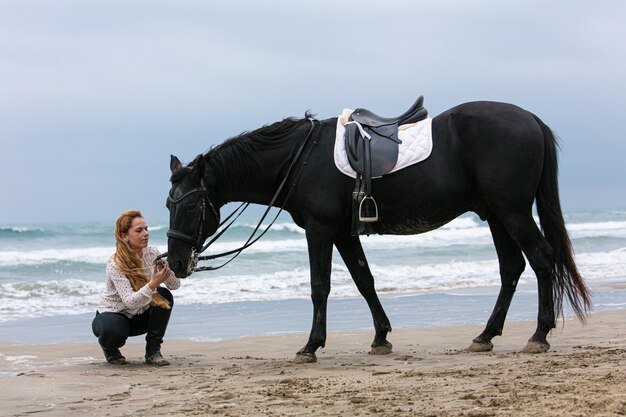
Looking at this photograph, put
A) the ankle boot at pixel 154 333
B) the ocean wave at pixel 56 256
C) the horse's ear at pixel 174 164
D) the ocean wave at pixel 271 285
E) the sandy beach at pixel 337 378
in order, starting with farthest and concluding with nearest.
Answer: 1. the ocean wave at pixel 56 256
2. the ocean wave at pixel 271 285
3. the ankle boot at pixel 154 333
4. the horse's ear at pixel 174 164
5. the sandy beach at pixel 337 378

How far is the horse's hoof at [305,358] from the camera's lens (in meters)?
6.50

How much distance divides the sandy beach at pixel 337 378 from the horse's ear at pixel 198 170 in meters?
1.44

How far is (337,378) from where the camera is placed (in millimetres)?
5578

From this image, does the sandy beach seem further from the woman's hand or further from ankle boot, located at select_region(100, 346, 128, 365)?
the woman's hand

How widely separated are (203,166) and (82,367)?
6.04 ft

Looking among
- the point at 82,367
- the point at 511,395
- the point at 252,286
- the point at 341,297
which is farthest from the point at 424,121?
the point at 252,286

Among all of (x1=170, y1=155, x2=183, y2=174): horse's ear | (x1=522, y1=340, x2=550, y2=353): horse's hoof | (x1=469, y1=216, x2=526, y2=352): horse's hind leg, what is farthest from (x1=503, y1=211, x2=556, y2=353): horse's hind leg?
(x1=170, y1=155, x2=183, y2=174): horse's ear

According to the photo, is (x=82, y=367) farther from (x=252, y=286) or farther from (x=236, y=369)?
(x=252, y=286)

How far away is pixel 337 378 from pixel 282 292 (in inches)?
361

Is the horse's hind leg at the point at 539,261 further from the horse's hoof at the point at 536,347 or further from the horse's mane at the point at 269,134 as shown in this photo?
the horse's mane at the point at 269,134

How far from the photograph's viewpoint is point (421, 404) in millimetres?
4391

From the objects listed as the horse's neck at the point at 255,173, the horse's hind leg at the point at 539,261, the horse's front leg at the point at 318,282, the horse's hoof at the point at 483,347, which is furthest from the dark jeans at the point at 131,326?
the horse's hind leg at the point at 539,261

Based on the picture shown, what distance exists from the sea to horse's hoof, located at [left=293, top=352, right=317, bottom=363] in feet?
7.66

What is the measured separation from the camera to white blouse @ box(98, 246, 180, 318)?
21.7ft
